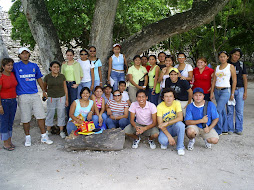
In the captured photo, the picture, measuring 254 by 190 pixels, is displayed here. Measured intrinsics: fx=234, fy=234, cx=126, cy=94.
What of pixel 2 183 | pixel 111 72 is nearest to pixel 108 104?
pixel 111 72

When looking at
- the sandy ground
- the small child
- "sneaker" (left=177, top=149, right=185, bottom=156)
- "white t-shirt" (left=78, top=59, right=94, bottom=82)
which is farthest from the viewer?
"white t-shirt" (left=78, top=59, right=94, bottom=82)

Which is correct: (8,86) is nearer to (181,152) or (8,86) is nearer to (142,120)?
(142,120)

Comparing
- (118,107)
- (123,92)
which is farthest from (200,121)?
(123,92)

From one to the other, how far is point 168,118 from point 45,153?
7.81 ft

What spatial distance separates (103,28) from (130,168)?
379cm

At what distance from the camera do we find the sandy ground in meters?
3.23

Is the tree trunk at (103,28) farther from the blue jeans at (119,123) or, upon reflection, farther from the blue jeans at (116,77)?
the blue jeans at (119,123)

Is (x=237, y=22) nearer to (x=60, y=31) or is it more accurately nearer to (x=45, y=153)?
(x=60, y=31)

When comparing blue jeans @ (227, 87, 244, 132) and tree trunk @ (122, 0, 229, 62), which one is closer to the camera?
blue jeans @ (227, 87, 244, 132)

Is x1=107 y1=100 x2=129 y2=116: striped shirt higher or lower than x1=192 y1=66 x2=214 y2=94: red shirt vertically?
lower

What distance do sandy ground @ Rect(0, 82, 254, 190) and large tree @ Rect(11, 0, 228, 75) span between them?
267 cm

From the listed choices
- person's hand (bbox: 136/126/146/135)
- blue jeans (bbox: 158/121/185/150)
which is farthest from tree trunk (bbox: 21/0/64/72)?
blue jeans (bbox: 158/121/185/150)

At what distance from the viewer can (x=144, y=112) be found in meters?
4.52

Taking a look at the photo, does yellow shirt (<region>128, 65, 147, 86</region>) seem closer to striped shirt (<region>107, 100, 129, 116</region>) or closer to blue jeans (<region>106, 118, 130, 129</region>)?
striped shirt (<region>107, 100, 129, 116</region>)
